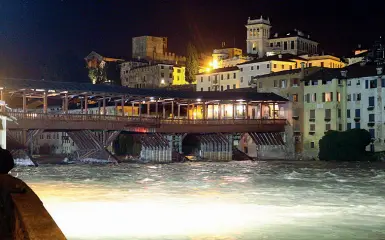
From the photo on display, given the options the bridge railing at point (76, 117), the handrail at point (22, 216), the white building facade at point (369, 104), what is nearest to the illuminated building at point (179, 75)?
the white building facade at point (369, 104)

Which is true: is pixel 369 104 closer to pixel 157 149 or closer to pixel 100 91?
pixel 157 149

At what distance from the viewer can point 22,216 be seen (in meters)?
4.44

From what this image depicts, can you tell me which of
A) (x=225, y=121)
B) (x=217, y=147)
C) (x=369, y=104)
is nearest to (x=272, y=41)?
(x=217, y=147)

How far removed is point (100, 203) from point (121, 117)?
3142 cm

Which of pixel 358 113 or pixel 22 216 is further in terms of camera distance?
pixel 358 113

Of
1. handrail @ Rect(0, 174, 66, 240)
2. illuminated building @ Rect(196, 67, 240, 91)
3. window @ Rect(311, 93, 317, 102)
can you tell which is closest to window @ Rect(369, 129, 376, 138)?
window @ Rect(311, 93, 317, 102)

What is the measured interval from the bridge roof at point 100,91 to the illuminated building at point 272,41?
35.2 meters

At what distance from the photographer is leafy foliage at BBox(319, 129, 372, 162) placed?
51.6 m

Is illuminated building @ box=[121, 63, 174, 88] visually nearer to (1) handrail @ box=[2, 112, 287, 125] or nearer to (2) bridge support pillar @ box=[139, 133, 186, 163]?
(1) handrail @ box=[2, 112, 287, 125]

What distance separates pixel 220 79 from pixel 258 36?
17254 millimetres

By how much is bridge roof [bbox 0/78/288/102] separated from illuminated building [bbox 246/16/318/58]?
35.2 m

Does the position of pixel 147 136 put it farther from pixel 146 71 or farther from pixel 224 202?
pixel 146 71

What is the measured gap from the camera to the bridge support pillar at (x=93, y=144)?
48.8 metres

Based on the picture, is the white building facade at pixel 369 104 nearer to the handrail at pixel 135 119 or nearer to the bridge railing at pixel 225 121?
the bridge railing at pixel 225 121
